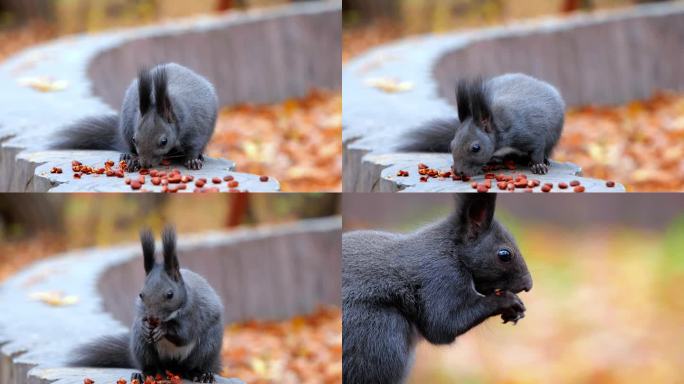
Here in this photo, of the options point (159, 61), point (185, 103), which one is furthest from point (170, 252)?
point (159, 61)

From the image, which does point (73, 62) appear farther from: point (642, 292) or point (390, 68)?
point (642, 292)

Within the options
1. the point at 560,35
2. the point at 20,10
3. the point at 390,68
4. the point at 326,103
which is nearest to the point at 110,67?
the point at 390,68

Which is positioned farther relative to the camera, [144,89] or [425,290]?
[144,89]

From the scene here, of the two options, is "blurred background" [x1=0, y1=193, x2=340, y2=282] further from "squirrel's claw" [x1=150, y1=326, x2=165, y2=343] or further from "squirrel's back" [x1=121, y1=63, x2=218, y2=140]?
"squirrel's claw" [x1=150, y1=326, x2=165, y2=343]

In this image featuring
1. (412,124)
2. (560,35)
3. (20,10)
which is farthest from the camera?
(20,10)

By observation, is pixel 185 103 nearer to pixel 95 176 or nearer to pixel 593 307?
pixel 95 176
